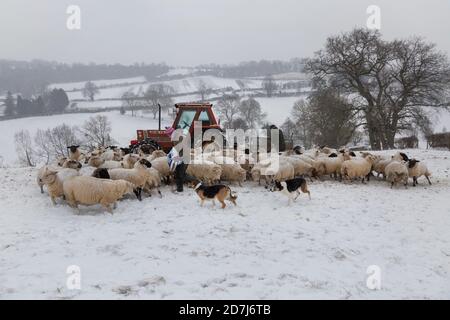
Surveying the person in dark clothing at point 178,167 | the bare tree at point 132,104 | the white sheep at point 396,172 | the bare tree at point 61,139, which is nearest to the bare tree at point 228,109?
the bare tree at point 132,104

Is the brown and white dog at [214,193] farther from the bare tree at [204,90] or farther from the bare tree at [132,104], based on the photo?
the bare tree at [204,90]

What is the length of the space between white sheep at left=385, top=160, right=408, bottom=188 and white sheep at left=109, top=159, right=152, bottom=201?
796 centimetres

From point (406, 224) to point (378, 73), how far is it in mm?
25027

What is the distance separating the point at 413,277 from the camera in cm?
621

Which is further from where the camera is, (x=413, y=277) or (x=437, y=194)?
(x=437, y=194)

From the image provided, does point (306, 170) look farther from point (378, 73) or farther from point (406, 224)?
point (378, 73)

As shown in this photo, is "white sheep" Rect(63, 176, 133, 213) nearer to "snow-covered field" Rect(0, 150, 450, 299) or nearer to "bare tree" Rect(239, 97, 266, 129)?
"snow-covered field" Rect(0, 150, 450, 299)

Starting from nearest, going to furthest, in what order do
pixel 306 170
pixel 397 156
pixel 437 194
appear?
pixel 437 194 → pixel 306 170 → pixel 397 156

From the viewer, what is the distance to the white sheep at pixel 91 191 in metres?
8.89


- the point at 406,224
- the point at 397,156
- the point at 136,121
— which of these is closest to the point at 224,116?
the point at 136,121

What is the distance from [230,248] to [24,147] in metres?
64.7

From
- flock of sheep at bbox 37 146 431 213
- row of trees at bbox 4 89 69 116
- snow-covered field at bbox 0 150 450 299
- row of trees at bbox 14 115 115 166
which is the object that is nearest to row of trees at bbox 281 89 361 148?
flock of sheep at bbox 37 146 431 213

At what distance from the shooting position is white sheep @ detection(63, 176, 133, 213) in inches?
350

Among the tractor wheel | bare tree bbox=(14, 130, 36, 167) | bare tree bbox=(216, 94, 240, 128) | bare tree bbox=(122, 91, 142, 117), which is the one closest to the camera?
the tractor wheel
